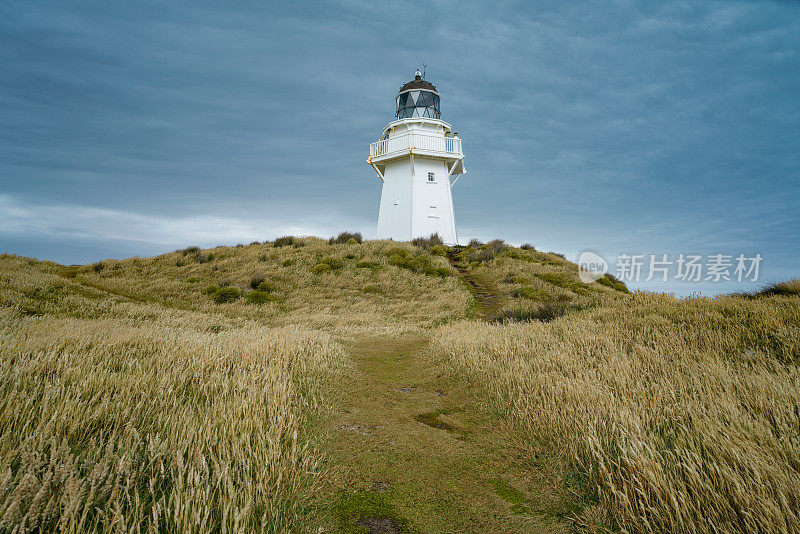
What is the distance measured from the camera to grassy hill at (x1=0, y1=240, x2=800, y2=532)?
2789 mm

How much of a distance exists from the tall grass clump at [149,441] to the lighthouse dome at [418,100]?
102ft

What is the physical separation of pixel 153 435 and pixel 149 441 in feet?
1.64

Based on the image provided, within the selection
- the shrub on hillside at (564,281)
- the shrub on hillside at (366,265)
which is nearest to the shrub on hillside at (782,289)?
the shrub on hillside at (564,281)

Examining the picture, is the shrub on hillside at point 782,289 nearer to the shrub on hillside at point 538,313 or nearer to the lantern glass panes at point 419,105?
the shrub on hillside at point 538,313

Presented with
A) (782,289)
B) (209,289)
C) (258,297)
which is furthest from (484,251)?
(782,289)

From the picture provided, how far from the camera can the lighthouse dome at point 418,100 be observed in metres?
34.1

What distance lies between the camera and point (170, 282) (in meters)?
25.5

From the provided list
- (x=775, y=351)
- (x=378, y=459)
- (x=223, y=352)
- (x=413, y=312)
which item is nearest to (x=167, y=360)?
(x=223, y=352)

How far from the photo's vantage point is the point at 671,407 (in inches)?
177

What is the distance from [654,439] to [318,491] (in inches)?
120

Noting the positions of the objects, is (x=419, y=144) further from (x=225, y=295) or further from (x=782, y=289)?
(x=782, y=289)

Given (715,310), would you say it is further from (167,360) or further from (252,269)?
(252,269)

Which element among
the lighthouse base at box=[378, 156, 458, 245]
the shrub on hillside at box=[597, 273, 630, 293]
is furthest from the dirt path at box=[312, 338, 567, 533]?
the lighthouse base at box=[378, 156, 458, 245]

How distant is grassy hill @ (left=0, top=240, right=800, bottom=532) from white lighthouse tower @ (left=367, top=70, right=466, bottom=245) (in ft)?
79.1
